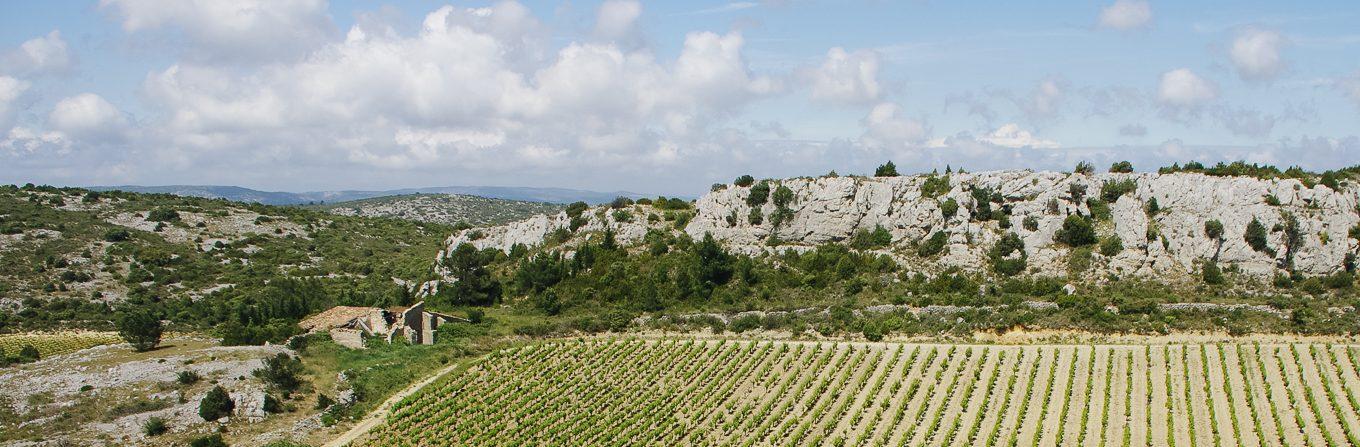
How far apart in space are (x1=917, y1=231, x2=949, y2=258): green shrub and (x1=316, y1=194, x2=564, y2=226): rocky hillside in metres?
107

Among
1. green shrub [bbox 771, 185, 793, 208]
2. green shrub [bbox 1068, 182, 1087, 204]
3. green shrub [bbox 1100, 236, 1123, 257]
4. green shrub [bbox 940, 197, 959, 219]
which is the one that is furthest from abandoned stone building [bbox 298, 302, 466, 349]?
green shrub [bbox 1068, 182, 1087, 204]

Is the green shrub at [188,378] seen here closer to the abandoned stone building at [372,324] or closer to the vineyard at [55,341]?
the abandoned stone building at [372,324]

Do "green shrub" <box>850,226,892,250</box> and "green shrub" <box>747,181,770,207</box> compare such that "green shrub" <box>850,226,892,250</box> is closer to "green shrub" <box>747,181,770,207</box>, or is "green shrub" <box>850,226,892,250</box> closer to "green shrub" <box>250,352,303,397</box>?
"green shrub" <box>747,181,770,207</box>

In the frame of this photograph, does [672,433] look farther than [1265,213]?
No

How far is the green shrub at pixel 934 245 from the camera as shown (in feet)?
215

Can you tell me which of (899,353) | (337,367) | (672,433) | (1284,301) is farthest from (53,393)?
(1284,301)

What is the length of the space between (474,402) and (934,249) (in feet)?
133

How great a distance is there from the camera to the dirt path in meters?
35.6

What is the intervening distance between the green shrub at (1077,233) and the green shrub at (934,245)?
866 centimetres

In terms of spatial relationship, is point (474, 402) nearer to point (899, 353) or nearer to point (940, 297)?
point (899, 353)

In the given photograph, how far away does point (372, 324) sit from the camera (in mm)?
53625

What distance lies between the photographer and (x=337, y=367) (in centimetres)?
4559

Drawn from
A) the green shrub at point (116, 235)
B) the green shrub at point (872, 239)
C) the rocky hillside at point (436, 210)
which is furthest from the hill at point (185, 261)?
the rocky hillside at point (436, 210)

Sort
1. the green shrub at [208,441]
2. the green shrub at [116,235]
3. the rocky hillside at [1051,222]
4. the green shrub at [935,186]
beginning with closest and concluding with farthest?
the green shrub at [208,441] → the rocky hillside at [1051,222] → the green shrub at [935,186] → the green shrub at [116,235]
